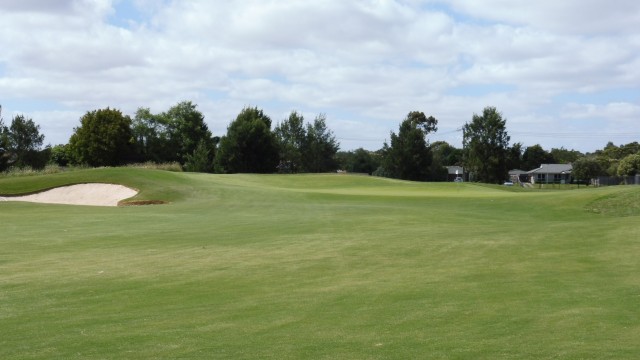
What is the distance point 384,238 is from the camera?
21766mm

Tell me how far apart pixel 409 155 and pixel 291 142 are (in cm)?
2388

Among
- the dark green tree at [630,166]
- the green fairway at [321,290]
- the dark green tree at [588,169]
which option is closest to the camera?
→ the green fairway at [321,290]

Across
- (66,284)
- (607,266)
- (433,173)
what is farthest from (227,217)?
(433,173)

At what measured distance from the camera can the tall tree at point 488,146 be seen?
101 m

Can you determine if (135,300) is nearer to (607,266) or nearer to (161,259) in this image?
(161,259)

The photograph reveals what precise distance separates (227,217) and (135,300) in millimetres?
19323

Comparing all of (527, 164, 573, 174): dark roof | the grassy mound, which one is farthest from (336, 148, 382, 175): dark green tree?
the grassy mound

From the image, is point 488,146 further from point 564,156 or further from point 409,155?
point 564,156

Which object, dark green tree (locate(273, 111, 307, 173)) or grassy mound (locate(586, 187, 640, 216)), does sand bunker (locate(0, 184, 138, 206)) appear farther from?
dark green tree (locate(273, 111, 307, 173))

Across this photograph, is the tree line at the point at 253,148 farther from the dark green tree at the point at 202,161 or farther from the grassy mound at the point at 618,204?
the grassy mound at the point at 618,204

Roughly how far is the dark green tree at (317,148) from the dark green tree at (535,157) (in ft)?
267

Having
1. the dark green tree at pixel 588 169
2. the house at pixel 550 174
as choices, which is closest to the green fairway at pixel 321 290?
the dark green tree at pixel 588 169

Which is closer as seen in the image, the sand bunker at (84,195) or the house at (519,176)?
the sand bunker at (84,195)

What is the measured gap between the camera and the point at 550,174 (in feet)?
514
